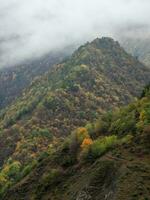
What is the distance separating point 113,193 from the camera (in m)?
164

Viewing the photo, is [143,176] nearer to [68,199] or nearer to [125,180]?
[125,180]

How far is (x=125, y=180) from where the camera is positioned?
548 feet

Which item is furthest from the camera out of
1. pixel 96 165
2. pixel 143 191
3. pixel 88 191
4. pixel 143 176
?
pixel 96 165

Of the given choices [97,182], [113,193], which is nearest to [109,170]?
[97,182]

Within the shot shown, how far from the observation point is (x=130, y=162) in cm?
18188

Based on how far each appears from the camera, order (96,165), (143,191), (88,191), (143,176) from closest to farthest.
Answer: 1. (143,191)
2. (143,176)
3. (88,191)
4. (96,165)

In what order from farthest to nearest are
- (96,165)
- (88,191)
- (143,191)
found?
1. (96,165)
2. (88,191)
3. (143,191)

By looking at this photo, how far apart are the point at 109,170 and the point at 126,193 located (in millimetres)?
23072

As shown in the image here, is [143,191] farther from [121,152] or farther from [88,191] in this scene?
[121,152]

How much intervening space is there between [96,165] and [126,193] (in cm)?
3823

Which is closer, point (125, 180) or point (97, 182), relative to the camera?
point (125, 180)

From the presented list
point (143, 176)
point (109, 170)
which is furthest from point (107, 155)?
point (143, 176)

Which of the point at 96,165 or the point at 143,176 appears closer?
the point at 143,176

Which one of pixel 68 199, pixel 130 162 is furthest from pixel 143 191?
pixel 68 199
